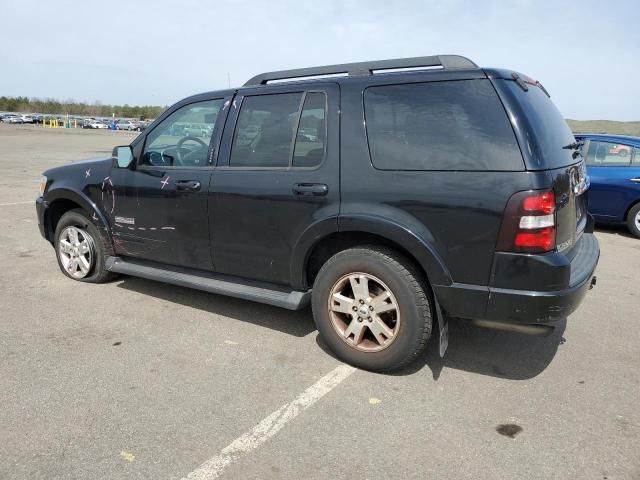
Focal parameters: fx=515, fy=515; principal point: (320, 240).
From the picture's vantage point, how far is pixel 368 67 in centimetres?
358

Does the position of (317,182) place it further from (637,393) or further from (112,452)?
(637,393)

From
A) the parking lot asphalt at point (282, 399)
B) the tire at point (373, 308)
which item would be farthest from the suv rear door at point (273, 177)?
the parking lot asphalt at point (282, 399)

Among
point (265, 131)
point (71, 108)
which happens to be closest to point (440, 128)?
point (265, 131)

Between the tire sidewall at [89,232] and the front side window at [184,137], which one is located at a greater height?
the front side window at [184,137]

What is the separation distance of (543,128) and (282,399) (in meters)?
2.27

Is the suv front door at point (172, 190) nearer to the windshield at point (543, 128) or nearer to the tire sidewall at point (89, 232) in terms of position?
the tire sidewall at point (89, 232)

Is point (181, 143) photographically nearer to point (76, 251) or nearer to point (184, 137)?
point (184, 137)

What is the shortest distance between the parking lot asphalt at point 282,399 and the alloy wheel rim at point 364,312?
0.79 ft

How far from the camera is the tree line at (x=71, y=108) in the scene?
95.2 meters

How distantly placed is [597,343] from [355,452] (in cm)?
241

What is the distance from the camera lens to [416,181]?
314cm

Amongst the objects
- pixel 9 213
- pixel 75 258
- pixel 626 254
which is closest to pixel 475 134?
pixel 75 258

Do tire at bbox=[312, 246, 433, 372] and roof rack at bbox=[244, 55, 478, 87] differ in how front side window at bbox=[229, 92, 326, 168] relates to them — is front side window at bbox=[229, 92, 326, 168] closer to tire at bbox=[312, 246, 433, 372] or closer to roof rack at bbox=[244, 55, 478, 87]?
roof rack at bbox=[244, 55, 478, 87]

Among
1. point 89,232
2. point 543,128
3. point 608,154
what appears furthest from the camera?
point 608,154
